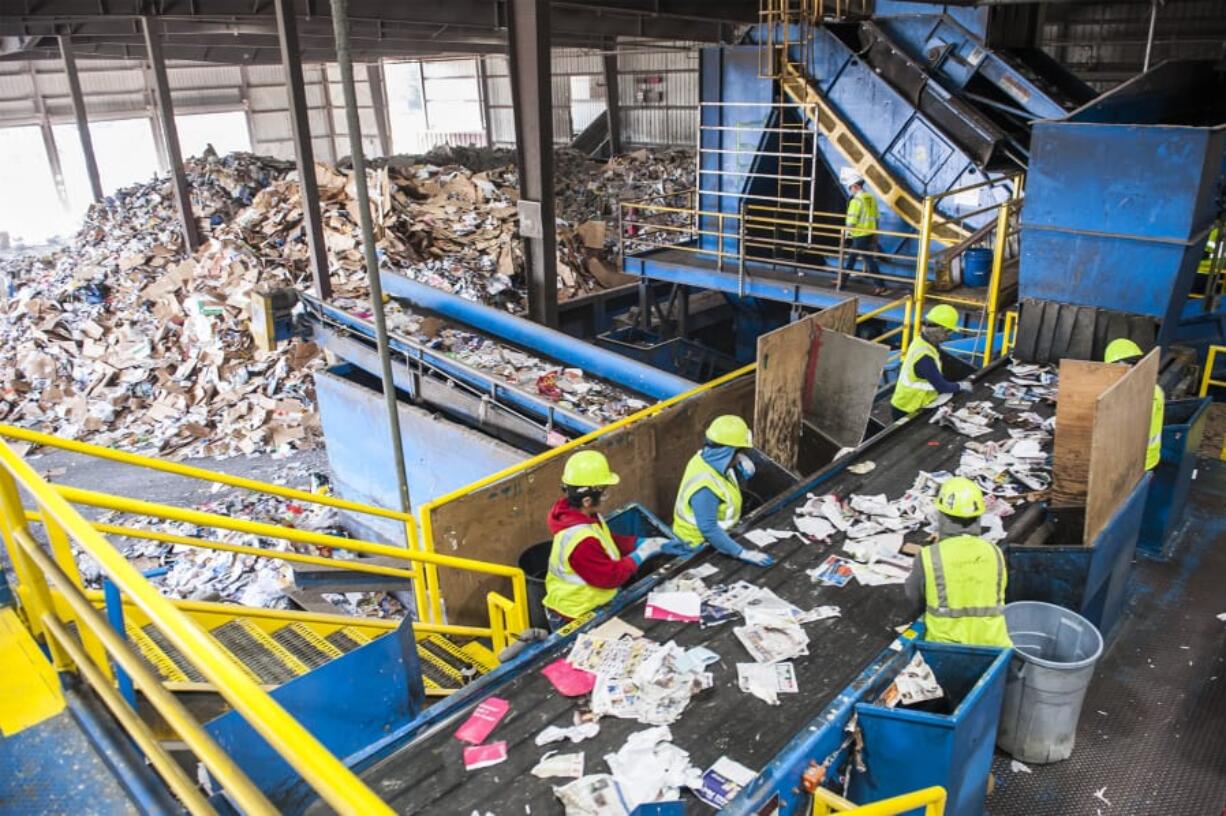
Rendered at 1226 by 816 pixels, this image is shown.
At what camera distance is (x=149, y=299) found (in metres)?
14.9

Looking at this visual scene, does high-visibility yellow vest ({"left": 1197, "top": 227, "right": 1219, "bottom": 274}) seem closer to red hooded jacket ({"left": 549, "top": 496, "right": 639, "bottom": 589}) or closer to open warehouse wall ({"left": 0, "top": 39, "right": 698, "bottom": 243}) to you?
red hooded jacket ({"left": 549, "top": 496, "right": 639, "bottom": 589})

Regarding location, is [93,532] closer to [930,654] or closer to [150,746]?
[150,746]

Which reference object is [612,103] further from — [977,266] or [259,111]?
[977,266]

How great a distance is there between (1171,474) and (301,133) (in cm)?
1071

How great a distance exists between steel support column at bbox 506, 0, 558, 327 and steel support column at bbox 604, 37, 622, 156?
1788 cm

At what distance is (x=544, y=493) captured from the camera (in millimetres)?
5930

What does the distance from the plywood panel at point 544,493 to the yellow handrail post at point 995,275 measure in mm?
2305

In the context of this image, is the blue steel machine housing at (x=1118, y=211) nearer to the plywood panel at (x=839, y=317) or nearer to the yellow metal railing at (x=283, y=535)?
the plywood panel at (x=839, y=317)

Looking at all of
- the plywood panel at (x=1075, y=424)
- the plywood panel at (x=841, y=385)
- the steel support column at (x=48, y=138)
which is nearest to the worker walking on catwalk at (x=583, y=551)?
the plywood panel at (x=1075, y=424)

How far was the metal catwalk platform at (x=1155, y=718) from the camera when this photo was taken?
4.21m

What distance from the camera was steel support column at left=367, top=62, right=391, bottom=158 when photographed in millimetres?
35094

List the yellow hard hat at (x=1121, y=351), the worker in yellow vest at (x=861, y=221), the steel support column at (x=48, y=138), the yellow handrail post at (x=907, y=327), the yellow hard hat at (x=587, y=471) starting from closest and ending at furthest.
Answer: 1. the yellow hard hat at (x=587, y=471)
2. the yellow hard hat at (x=1121, y=351)
3. the yellow handrail post at (x=907, y=327)
4. the worker in yellow vest at (x=861, y=221)
5. the steel support column at (x=48, y=138)

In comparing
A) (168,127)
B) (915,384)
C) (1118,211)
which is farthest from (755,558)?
(168,127)

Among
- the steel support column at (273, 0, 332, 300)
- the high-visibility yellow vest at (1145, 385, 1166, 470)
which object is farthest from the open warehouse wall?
the high-visibility yellow vest at (1145, 385, 1166, 470)
